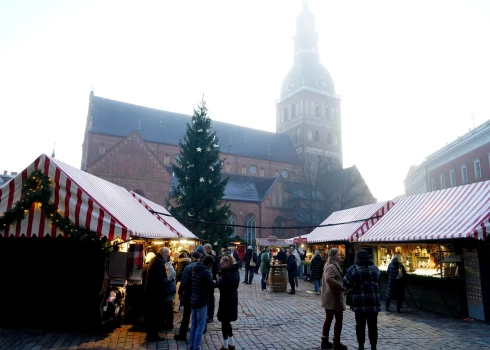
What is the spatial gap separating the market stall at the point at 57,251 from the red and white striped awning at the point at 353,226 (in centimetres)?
966

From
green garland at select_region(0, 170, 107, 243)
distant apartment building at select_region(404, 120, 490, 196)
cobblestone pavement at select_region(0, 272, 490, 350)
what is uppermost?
distant apartment building at select_region(404, 120, 490, 196)

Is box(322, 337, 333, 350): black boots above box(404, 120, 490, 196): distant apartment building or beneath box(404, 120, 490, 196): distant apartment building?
beneath

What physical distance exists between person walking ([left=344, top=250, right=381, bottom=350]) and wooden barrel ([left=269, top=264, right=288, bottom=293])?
8.94 m

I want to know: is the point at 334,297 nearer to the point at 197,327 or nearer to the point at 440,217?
the point at 197,327

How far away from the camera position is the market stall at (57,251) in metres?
7.77

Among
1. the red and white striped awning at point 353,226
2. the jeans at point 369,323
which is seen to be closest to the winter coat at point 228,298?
the jeans at point 369,323

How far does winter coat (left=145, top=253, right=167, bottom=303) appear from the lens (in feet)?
23.6

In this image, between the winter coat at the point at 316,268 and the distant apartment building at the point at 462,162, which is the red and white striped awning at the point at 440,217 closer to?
the winter coat at the point at 316,268

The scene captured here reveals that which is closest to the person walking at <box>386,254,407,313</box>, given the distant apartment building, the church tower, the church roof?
the distant apartment building

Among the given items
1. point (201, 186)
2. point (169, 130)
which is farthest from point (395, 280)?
point (169, 130)

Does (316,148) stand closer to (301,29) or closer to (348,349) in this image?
(301,29)

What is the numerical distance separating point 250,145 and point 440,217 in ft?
136

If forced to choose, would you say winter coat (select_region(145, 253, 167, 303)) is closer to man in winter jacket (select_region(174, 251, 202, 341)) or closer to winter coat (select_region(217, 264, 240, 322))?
man in winter jacket (select_region(174, 251, 202, 341))

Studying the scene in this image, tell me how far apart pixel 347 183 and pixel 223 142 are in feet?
53.7
